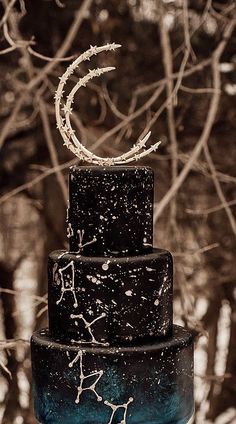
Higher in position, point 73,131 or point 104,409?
point 73,131

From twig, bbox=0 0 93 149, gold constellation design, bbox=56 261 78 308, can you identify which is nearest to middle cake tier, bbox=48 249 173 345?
gold constellation design, bbox=56 261 78 308

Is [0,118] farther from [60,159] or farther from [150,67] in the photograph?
[150,67]

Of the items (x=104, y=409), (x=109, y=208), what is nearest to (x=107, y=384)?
(x=104, y=409)

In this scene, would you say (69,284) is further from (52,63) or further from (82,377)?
(52,63)

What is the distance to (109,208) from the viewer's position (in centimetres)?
66

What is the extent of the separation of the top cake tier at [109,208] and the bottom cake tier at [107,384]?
9cm

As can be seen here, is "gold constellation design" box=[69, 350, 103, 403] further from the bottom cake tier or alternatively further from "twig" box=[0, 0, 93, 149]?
"twig" box=[0, 0, 93, 149]

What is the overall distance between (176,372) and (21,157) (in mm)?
849

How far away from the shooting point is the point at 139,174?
667 mm

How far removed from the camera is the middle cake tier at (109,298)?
2.14 feet

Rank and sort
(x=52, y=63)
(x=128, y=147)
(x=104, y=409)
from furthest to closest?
1. (x=128, y=147)
2. (x=52, y=63)
3. (x=104, y=409)

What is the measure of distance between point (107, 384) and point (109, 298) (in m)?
0.07

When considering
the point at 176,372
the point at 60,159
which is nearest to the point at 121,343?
the point at 176,372

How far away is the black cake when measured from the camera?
649 millimetres
